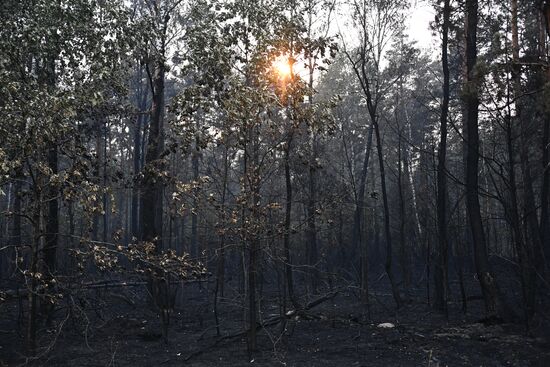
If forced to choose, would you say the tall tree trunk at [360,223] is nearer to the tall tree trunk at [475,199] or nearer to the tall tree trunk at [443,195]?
the tall tree trunk at [443,195]

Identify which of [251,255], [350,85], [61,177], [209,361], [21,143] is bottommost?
[209,361]

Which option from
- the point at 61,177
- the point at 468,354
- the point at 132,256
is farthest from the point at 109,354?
the point at 468,354

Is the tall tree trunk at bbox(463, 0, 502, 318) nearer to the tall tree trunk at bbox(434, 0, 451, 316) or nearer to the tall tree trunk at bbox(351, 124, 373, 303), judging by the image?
the tall tree trunk at bbox(434, 0, 451, 316)

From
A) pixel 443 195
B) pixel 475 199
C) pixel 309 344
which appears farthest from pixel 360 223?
pixel 309 344

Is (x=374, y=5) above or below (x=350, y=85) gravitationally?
below

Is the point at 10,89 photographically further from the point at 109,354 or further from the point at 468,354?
the point at 468,354

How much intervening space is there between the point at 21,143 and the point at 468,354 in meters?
8.19

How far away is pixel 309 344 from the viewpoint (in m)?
10.6

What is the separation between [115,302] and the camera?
1742 centimetres

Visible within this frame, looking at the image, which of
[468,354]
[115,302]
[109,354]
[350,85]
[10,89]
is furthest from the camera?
[350,85]

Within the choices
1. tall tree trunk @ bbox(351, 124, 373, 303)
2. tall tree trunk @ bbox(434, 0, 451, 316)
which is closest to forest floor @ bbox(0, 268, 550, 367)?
tall tree trunk @ bbox(434, 0, 451, 316)

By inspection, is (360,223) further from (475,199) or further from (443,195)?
(475,199)

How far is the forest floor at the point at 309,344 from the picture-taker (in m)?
8.94

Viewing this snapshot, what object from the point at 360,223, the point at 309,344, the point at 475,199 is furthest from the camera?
the point at 360,223
